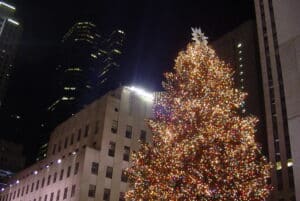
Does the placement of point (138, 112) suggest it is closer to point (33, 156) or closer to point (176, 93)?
point (176, 93)

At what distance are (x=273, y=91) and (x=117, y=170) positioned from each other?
34833 mm

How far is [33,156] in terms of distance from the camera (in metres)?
139

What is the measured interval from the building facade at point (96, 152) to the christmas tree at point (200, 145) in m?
17.0

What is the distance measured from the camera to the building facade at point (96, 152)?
37.8 metres

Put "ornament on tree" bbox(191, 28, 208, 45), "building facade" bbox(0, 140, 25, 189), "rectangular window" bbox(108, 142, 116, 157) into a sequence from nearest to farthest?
1. "ornament on tree" bbox(191, 28, 208, 45)
2. "rectangular window" bbox(108, 142, 116, 157)
3. "building facade" bbox(0, 140, 25, 189)

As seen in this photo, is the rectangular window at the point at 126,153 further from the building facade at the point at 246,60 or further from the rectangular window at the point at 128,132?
the building facade at the point at 246,60

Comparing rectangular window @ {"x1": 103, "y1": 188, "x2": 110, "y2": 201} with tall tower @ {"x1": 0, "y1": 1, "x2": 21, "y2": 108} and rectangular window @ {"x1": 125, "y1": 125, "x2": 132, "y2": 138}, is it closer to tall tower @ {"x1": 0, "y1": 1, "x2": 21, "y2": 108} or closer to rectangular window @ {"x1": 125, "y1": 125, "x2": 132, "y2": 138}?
rectangular window @ {"x1": 125, "y1": 125, "x2": 132, "y2": 138}

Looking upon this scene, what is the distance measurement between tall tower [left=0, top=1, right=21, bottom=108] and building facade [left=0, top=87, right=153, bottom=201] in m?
100

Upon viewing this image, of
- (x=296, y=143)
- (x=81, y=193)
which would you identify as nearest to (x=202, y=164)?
(x=296, y=143)

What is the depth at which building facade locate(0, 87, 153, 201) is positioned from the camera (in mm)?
37750

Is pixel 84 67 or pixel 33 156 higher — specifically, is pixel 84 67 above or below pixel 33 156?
above

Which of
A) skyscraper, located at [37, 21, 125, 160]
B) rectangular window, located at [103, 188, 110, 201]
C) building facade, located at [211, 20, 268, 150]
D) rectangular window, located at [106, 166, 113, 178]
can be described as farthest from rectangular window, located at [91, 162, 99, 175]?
skyscraper, located at [37, 21, 125, 160]

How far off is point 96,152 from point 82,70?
417ft

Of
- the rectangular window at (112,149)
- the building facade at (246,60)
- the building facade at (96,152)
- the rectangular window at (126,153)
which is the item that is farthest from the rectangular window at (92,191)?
the building facade at (246,60)
